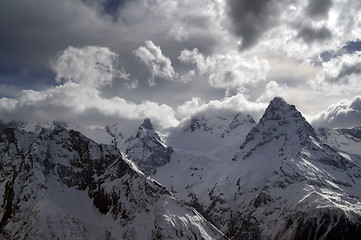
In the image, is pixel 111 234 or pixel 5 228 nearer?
pixel 5 228

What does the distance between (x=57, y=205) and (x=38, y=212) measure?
1352cm

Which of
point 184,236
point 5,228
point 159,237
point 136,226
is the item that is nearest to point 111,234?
point 136,226

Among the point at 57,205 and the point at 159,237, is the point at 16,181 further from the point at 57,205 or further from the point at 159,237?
the point at 159,237

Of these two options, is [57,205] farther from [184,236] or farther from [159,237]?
[184,236]

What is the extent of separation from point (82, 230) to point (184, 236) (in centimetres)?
5173

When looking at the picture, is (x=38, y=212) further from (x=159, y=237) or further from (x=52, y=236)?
(x=159, y=237)

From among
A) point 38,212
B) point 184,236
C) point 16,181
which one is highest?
point 16,181

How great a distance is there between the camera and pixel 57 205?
197125 millimetres

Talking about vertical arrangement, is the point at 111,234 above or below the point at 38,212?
below

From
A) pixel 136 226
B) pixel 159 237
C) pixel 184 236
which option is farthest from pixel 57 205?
pixel 184 236

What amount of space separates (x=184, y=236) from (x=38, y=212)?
73119 millimetres

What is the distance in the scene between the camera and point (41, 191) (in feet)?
655

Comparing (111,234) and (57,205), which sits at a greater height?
(57,205)

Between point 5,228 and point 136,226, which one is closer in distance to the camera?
point 5,228
